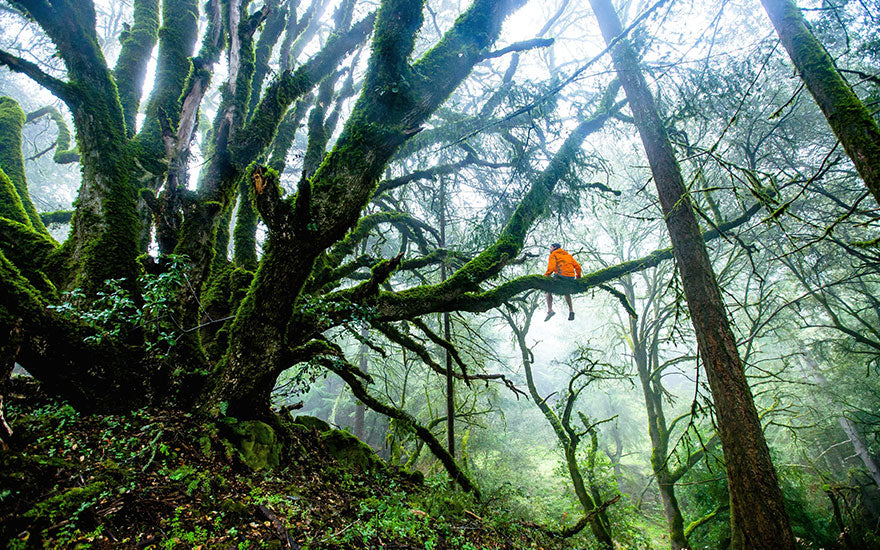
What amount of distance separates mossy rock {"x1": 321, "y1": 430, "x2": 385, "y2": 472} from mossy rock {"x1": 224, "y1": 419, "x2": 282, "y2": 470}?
1.06 m

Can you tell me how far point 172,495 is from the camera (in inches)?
85.5

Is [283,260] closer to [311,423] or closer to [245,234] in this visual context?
[245,234]

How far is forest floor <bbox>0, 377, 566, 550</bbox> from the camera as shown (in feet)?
5.75

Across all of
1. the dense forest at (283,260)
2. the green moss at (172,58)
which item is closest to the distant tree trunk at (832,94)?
the dense forest at (283,260)

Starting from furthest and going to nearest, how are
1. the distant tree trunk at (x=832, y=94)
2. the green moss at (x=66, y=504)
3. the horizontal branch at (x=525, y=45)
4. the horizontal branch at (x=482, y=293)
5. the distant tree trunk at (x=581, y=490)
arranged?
the distant tree trunk at (x=581, y=490)
the horizontal branch at (x=482, y=293)
the horizontal branch at (x=525, y=45)
the distant tree trunk at (x=832, y=94)
the green moss at (x=66, y=504)

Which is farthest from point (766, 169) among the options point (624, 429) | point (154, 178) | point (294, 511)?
point (624, 429)

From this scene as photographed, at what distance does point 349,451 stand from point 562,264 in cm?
418

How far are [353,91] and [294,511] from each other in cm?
645

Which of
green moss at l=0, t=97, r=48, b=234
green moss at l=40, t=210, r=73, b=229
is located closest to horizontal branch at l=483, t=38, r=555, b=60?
green moss at l=0, t=97, r=48, b=234

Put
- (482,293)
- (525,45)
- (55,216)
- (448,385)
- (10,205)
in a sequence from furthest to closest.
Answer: (448,385), (55,216), (482,293), (10,205), (525,45)

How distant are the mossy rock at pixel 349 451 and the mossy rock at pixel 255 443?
1060 mm

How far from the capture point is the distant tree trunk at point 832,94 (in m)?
2.12

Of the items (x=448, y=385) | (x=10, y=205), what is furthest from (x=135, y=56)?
(x=448, y=385)

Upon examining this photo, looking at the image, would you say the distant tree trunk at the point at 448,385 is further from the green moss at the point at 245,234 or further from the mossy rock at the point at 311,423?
the green moss at the point at 245,234
